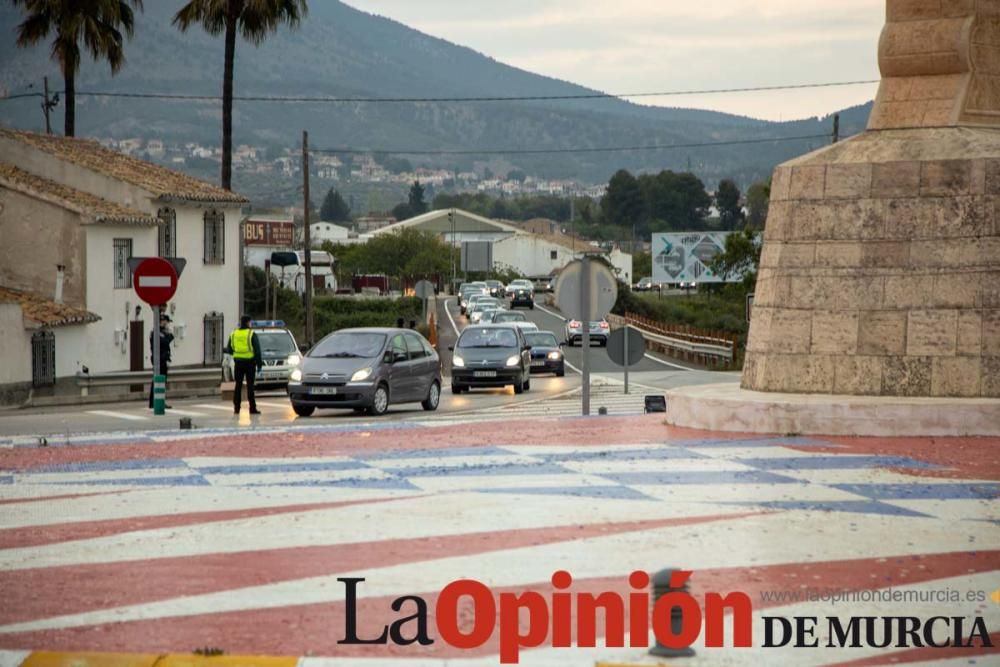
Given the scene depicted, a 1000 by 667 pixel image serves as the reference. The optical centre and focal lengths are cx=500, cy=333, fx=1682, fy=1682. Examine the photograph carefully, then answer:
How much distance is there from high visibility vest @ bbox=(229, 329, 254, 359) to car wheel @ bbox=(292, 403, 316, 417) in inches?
52.8

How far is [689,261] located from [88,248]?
57032 millimetres

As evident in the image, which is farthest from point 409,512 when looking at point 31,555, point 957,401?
point 957,401

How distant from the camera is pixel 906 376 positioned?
17797mm

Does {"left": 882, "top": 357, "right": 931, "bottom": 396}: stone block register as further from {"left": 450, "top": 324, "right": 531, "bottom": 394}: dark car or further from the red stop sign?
{"left": 450, "top": 324, "right": 531, "bottom": 394}: dark car

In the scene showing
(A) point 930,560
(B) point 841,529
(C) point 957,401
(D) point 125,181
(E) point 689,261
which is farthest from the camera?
(E) point 689,261

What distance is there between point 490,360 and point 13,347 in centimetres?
1256

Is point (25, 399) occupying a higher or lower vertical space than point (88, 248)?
lower

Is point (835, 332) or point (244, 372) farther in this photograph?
point (244, 372)

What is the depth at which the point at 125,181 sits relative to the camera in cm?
5181

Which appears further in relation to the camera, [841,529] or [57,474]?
[57,474]

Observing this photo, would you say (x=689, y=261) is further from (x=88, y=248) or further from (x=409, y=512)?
(x=409, y=512)

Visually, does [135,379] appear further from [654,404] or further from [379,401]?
[654,404]

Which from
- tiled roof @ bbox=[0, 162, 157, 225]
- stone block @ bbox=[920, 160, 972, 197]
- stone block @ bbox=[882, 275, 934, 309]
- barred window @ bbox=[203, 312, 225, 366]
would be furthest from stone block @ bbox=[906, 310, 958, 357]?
barred window @ bbox=[203, 312, 225, 366]

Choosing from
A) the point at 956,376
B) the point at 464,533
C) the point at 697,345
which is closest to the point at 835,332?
the point at 956,376
